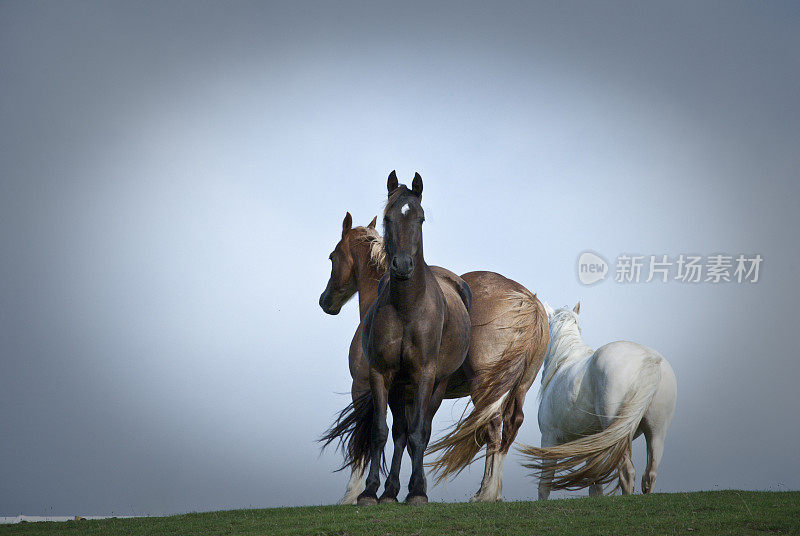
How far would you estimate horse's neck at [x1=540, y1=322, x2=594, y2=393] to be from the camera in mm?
10633

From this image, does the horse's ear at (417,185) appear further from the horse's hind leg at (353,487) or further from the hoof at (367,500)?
the horse's hind leg at (353,487)

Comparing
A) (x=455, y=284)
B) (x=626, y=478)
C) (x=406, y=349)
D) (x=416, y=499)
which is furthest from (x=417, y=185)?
(x=626, y=478)

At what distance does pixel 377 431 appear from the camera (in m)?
6.49

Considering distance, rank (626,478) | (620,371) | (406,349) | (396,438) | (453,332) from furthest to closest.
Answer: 1. (620,371)
2. (626,478)
3. (453,332)
4. (396,438)
5. (406,349)

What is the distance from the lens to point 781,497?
7.31 meters

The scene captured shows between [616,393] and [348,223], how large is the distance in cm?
373

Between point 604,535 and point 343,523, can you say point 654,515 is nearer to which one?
point 604,535

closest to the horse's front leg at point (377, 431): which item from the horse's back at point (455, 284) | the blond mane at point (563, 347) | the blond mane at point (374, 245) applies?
the horse's back at point (455, 284)

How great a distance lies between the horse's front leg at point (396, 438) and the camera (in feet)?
21.6

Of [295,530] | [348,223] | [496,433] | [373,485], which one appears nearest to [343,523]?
[295,530]

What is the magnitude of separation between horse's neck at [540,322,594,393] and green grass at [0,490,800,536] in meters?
3.19

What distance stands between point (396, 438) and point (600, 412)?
3.37 meters

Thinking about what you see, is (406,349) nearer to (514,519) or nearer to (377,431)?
(377,431)

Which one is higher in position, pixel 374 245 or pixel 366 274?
pixel 374 245
